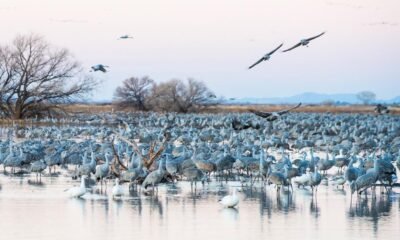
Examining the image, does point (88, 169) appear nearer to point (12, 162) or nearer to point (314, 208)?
point (12, 162)

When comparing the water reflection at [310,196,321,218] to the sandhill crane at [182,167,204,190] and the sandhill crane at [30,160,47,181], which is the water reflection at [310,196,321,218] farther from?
the sandhill crane at [30,160,47,181]

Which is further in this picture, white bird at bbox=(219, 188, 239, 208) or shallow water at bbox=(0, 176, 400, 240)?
white bird at bbox=(219, 188, 239, 208)

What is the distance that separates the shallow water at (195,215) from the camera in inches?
490

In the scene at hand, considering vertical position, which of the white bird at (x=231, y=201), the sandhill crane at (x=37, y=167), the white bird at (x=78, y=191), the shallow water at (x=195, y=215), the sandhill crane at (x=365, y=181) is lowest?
the shallow water at (x=195, y=215)

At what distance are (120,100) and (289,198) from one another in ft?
180

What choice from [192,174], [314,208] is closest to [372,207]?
[314,208]

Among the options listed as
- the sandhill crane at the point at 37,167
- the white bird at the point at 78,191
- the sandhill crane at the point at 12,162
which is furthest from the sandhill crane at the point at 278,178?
the sandhill crane at the point at 12,162

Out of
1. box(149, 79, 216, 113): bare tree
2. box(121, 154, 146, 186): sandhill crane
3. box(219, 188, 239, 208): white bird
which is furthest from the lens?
box(149, 79, 216, 113): bare tree

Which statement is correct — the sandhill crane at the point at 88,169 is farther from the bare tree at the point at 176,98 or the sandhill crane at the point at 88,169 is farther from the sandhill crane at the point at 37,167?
the bare tree at the point at 176,98

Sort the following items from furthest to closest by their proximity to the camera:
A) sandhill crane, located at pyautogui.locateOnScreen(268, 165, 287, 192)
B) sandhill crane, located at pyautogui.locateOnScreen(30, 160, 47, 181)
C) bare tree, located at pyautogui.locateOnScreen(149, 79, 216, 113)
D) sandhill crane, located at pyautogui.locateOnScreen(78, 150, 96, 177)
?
1. bare tree, located at pyautogui.locateOnScreen(149, 79, 216, 113)
2. sandhill crane, located at pyautogui.locateOnScreen(30, 160, 47, 181)
3. sandhill crane, located at pyautogui.locateOnScreen(78, 150, 96, 177)
4. sandhill crane, located at pyautogui.locateOnScreen(268, 165, 287, 192)

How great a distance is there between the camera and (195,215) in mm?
14078

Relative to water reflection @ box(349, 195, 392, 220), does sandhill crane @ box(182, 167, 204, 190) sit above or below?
above

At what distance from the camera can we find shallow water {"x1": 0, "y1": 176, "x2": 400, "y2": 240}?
1245 centimetres

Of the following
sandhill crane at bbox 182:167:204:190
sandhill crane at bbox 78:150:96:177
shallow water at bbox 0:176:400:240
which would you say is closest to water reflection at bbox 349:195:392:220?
shallow water at bbox 0:176:400:240
